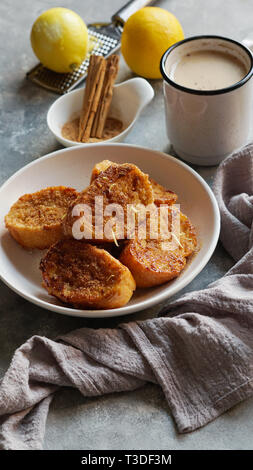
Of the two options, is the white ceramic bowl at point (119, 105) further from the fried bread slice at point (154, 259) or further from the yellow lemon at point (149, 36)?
the fried bread slice at point (154, 259)

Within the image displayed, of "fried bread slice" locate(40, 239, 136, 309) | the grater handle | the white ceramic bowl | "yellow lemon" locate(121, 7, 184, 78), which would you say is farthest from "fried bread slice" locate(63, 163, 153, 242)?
the grater handle

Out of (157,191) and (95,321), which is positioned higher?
(157,191)

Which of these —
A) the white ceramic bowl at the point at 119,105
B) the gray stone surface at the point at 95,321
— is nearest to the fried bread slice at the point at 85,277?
the gray stone surface at the point at 95,321

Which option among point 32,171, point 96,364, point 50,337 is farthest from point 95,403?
point 32,171

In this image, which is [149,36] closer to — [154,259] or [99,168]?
[99,168]

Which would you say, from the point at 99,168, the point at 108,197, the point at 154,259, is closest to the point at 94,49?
the point at 99,168

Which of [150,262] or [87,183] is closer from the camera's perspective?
[150,262]

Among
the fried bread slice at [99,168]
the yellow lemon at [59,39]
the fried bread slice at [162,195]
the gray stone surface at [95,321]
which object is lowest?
the gray stone surface at [95,321]
